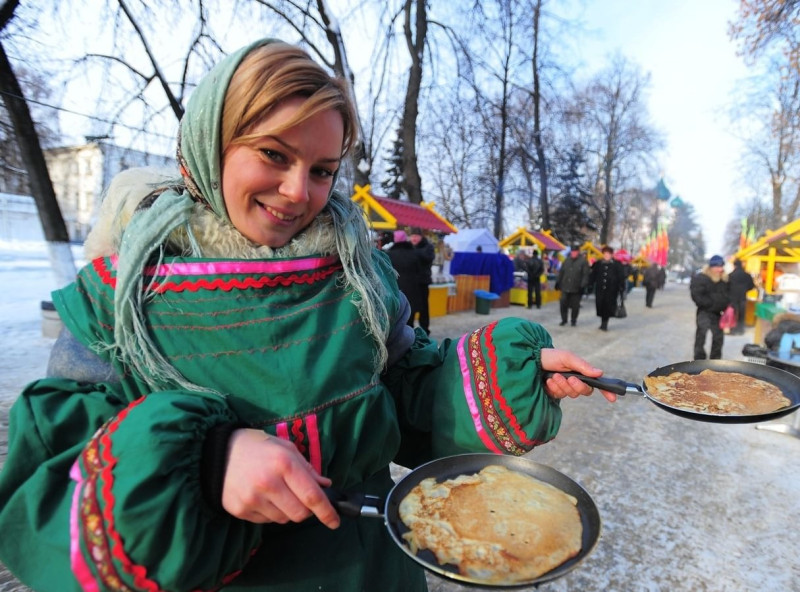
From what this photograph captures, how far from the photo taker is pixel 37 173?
214 inches

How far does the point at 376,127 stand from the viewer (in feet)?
41.0

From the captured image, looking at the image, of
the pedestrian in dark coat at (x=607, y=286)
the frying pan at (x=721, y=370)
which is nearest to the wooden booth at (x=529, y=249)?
the pedestrian in dark coat at (x=607, y=286)

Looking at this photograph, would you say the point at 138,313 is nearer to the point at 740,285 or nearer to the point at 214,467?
the point at 214,467

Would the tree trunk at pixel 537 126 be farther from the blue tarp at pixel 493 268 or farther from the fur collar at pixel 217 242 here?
the fur collar at pixel 217 242

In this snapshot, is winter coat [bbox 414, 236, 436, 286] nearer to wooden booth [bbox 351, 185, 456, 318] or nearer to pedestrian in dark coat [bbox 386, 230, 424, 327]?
pedestrian in dark coat [bbox 386, 230, 424, 327]

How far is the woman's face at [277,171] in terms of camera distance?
91 centimetres

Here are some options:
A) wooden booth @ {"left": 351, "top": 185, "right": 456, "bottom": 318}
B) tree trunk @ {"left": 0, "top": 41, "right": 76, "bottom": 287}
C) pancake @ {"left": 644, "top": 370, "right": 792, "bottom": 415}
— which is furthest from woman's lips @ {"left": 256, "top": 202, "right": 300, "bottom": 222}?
wooden booth @ {"left": 351, "top": 185, "right": 456, "bottom": 318}

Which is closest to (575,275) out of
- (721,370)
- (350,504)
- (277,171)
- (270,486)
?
(721,370)

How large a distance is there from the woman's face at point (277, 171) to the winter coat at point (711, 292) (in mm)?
7175

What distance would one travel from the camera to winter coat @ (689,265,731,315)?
6.53m

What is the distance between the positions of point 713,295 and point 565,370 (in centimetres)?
687

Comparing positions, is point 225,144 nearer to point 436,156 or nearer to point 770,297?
point 770,297

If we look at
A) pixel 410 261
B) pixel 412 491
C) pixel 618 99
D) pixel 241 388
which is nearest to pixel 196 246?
pixel 241 388

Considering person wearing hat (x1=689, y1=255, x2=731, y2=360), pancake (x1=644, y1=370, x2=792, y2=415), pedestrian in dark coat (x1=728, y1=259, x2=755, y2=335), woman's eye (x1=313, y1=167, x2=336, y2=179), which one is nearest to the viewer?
woman's eye (x1=313, y1=167, x2=336, y2=179)
